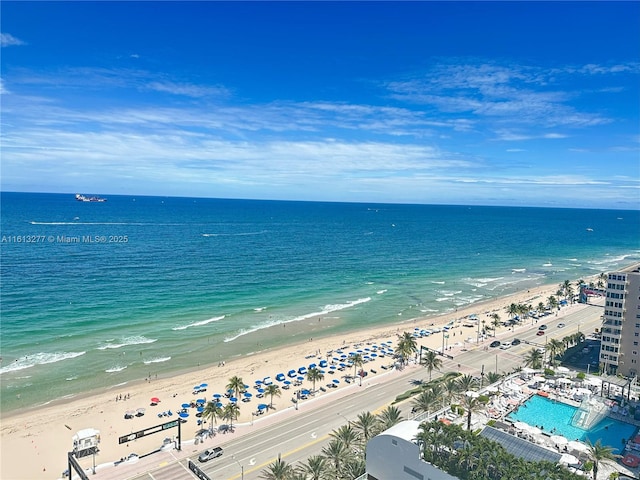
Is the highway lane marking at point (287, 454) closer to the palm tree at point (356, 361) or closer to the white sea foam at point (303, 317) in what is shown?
the palm tree at point (356, 361)

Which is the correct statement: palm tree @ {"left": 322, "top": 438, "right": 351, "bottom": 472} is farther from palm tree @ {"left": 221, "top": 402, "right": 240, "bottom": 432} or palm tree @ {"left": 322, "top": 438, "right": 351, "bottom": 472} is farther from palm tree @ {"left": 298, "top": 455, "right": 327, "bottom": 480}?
palm tree @ {"left": 221, "top": 402, "right": 240, "bottom": 432}

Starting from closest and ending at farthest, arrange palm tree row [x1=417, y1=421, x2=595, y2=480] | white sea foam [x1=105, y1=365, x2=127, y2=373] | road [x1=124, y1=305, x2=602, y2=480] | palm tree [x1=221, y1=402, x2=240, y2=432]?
palm tree row [x1=417, y1=421, x2=595, y2=480]
road [x1=124, y1=305, x2=602, y2=480]
palm tree [x1=221, y1=402, x2=240, y2=432]
white sea foam [x1=105, y1=365, x2=127, y2=373]

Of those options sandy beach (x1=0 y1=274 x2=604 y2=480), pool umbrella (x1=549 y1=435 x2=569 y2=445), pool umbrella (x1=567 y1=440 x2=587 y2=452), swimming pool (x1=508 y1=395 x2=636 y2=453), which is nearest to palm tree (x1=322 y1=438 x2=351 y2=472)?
sandy beach (x1=0 y1=274 x2=604 y2=480)

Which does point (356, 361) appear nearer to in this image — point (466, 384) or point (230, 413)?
point (466, 384)

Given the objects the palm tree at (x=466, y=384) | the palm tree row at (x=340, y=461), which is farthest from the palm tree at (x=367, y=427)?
the palm tree at (x=466, y=384)

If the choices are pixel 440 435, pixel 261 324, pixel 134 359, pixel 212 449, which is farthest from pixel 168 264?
pixel 440 435

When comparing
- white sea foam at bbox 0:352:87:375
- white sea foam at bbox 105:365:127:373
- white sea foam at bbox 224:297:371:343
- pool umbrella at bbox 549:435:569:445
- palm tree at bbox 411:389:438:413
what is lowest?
white sea foam at bbox 105:365:127:373
